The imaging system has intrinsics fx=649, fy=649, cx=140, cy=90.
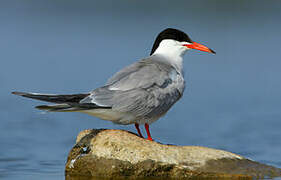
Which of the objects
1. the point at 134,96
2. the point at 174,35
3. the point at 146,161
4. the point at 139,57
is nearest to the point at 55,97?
the point at 134,96

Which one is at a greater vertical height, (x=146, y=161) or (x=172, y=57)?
(x=172, y=57)

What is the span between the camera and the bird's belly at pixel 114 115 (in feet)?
20.4

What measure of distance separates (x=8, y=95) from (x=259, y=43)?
7496 millimetres

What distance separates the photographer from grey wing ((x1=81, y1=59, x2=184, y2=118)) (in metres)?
6.31

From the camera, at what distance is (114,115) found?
20.9 ft

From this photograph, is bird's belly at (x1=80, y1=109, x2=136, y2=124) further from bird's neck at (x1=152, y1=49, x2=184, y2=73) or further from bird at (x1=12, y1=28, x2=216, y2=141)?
bird's neck at (x1=152, y1=49, x2=184, y2=73)

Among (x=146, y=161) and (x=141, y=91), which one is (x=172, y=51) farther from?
(x=146, y=161)

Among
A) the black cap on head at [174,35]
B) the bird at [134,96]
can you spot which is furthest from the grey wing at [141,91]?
the black cap on head at [174,35]

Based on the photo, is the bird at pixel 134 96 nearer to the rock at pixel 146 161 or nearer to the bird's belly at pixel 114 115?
the bird's belly at pixel 114 115

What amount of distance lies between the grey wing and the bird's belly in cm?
6

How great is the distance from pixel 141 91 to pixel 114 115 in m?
0.36

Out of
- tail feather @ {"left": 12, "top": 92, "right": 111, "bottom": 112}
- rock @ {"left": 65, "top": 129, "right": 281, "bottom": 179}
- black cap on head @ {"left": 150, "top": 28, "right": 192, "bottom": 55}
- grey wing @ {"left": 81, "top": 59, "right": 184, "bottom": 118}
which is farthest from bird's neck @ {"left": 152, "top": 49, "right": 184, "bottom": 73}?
tail feather @ {"left": 12, "top": 92, "right": 111, "bottom": 112}

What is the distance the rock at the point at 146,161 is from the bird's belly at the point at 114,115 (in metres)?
0.15

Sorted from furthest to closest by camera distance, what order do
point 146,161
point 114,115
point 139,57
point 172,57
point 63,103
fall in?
point 139,57
point 172,57
point 114,115
point 146,161
point 63,103
